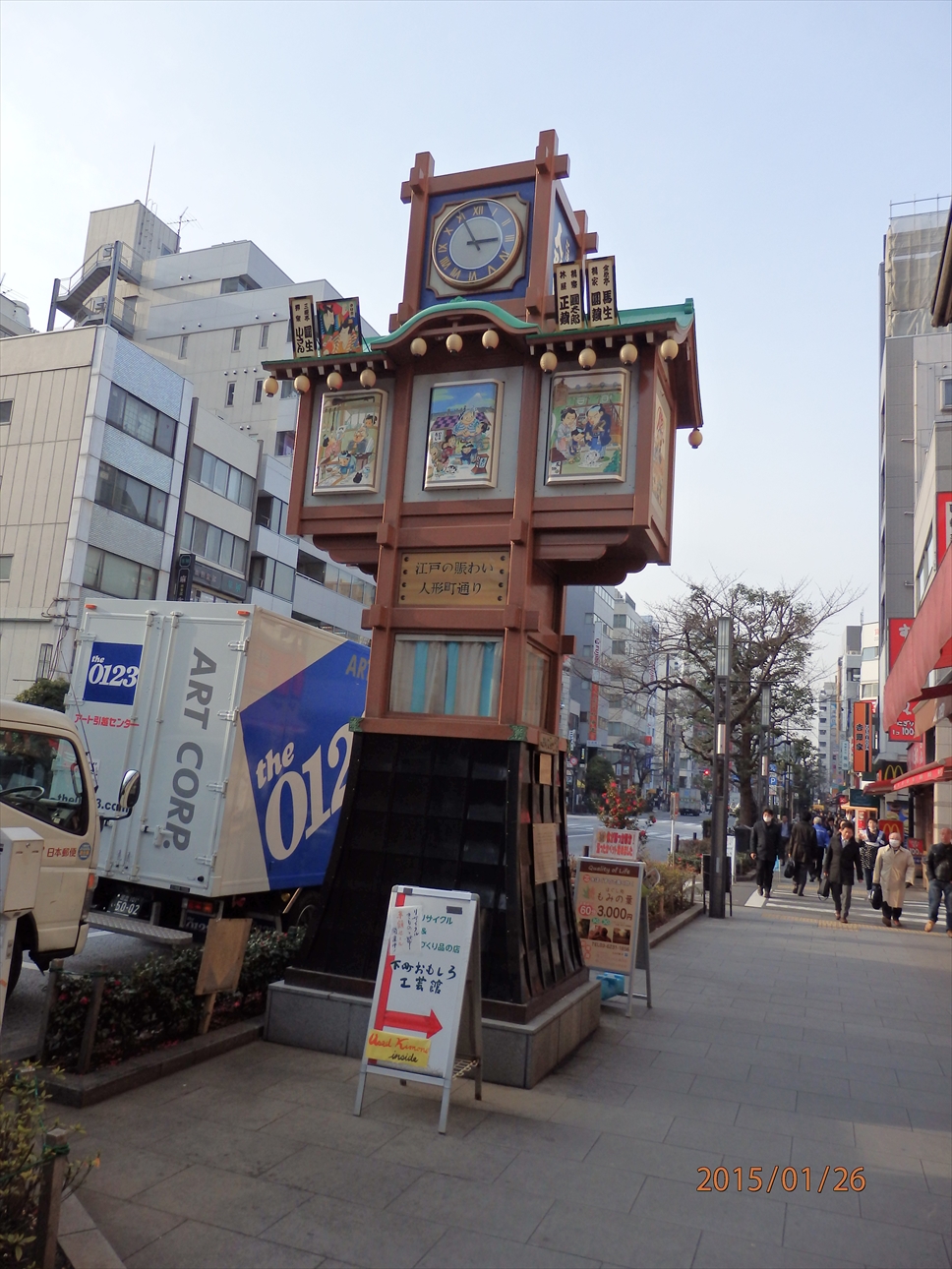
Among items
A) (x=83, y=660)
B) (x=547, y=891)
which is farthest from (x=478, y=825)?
(x=83, y=660)

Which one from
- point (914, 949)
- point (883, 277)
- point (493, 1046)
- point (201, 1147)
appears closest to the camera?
point (201, 1147)

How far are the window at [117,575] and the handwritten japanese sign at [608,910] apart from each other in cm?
2424

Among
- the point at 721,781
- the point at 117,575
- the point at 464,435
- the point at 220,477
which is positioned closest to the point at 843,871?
the point at 721,781

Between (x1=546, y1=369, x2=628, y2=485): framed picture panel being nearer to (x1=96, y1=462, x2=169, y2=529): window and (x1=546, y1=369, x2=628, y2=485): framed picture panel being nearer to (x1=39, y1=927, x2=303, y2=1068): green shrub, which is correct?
(x1=39, y1=927, x2=303, y2=1068): green shrub

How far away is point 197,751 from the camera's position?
29.1ft

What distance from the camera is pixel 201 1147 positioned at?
4867mm

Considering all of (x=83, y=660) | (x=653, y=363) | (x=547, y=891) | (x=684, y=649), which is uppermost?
(x=684, y=649)

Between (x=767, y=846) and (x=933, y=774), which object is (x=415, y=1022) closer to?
(x=767, y=846)

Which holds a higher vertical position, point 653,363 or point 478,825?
point 653,363

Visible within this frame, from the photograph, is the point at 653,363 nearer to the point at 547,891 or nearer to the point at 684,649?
the point at 547,891

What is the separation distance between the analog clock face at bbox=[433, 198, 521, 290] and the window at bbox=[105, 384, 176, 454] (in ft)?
88.3

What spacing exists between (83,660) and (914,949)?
1250cm

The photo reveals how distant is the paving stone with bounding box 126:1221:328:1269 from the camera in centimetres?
378

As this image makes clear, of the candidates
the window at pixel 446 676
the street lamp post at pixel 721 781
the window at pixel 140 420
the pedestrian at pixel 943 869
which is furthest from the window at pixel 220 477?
the window at pixel 446 676
